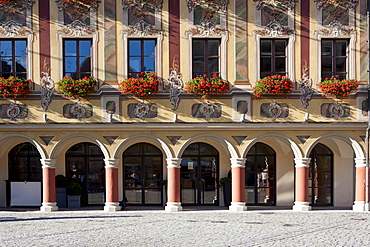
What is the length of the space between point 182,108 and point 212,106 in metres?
1.01

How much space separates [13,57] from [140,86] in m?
4.50

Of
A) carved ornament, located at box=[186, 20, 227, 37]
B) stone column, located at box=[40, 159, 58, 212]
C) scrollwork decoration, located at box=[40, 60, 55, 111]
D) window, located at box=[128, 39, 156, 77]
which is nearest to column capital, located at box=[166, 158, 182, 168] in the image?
window, located at box=[128, 39, 156, 77]

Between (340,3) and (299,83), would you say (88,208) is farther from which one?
(340,3)

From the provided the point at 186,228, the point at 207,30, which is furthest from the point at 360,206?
the point at 207,30

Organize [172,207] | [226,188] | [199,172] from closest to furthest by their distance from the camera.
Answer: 1. [172,207]
2. [226,188]
3. [199,172]

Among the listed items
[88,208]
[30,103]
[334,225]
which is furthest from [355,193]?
[30,103]

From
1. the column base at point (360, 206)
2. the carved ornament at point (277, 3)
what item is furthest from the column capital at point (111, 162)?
the column base at point (360, 206)

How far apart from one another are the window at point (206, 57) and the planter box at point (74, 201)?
238 inches

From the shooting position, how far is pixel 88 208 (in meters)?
18.1

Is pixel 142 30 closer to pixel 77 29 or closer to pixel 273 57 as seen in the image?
pixel 77 29

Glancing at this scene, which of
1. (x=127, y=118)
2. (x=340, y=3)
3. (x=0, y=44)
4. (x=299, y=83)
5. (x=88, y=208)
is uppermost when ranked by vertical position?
(x=340, y=3)

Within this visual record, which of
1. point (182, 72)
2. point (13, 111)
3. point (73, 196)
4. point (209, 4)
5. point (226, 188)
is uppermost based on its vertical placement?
point (209, 4)

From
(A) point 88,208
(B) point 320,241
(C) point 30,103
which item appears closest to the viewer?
(B) point 320,241

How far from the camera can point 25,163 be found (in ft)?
61.8
